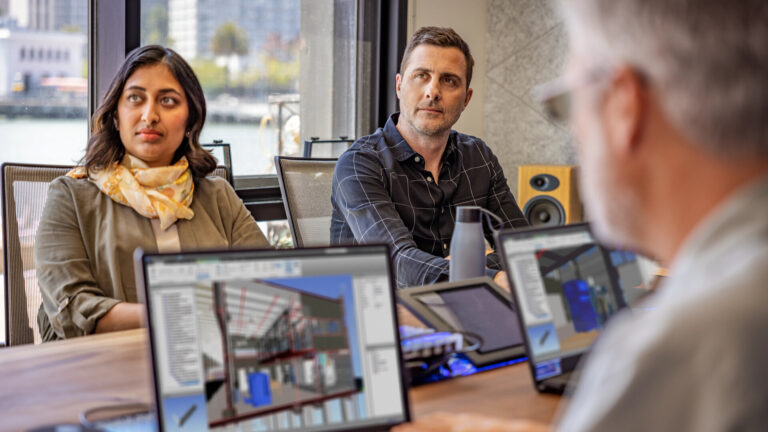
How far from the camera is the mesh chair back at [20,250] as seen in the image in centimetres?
197

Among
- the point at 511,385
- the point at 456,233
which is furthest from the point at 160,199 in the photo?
the point at 511,385

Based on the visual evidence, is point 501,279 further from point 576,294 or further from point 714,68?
point 714,68

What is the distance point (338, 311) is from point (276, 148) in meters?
3.20

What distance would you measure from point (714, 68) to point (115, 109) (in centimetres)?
178

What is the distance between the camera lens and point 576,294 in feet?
4.35

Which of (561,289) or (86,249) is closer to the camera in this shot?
(561,289)

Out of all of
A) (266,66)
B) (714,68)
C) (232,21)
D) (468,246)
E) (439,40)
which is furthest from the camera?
(266,66)

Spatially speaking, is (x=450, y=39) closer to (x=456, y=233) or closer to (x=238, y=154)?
(x=456, y=233)

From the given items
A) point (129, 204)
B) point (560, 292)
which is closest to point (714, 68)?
point (560, 292)

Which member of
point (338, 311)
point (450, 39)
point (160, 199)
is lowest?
point (338, 311)

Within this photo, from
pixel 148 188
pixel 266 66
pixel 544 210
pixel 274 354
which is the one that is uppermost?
pixel 266 66

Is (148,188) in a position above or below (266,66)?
below

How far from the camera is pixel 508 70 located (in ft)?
16.7

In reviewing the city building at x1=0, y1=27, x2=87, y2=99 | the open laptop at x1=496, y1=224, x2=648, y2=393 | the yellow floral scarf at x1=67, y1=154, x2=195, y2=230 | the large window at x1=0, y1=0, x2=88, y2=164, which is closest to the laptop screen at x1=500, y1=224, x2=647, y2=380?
the open laptop at x1=496, y1=224, x2=648, y2=393
